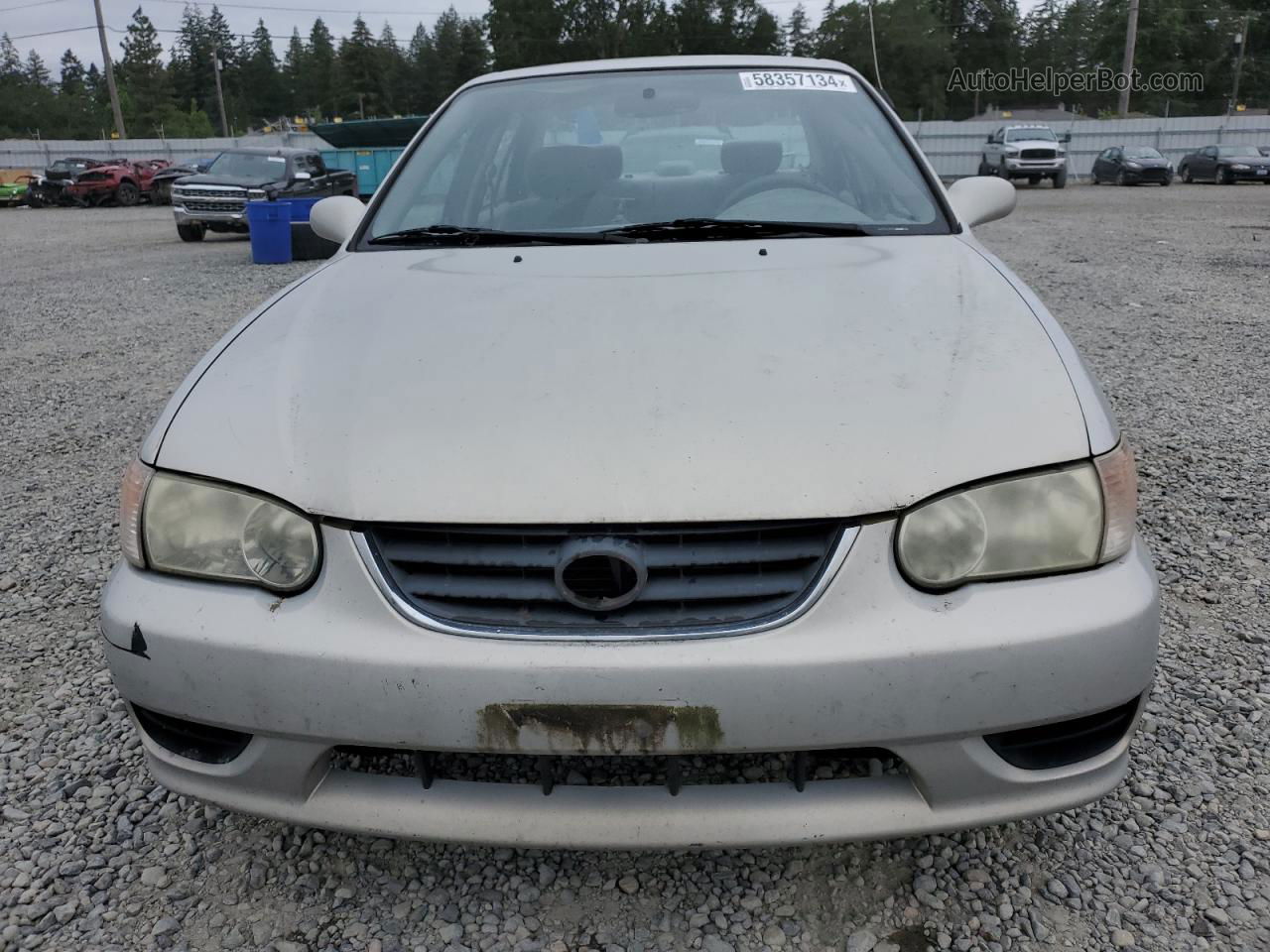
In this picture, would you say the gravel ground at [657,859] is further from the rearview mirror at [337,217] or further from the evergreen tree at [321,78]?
the evergreen tree at [321,78]

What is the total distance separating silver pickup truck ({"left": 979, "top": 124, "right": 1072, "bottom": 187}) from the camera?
Answer: 26844 millimetres

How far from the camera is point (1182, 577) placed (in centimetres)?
303

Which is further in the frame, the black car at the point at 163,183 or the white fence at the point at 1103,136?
the white fence at the point at 1103,136

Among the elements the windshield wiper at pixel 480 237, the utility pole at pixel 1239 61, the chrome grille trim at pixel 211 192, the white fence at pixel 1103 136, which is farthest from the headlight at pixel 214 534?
the utility pole at pixel 1239 61

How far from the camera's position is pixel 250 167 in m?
16.5

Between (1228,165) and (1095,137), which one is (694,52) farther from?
(1228,165)

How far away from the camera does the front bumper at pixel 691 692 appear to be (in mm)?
1393

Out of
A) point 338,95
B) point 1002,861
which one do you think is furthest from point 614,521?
point 338,95

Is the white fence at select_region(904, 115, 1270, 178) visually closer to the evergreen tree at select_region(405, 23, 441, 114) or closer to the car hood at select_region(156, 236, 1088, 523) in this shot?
the car hood at select_region(156, 236, 1088, 523)

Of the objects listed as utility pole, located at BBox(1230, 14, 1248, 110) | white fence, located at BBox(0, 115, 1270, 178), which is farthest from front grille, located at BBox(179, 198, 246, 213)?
utility pole, located at BBox(1230, 14, 1248, 110)

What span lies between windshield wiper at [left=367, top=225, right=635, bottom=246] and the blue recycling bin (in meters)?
10.3

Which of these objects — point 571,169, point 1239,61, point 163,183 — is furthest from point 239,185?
point 1239,61

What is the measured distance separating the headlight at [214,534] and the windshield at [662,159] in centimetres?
117

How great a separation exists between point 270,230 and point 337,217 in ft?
32.5
